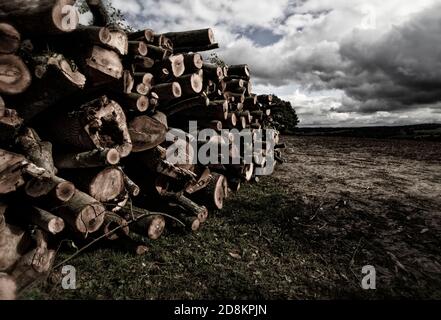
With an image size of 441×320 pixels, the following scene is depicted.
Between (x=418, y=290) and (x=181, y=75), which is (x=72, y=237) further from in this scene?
(x=418, y=290)

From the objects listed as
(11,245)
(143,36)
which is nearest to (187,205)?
(11,245)

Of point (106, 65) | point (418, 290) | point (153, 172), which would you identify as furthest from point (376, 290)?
point (106, 65)

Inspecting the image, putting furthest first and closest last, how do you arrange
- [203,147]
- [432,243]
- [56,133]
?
[203,147], [432,243], [56,133]

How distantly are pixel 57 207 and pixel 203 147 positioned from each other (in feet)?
8.67

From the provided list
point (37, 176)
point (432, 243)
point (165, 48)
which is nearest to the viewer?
point (37, 176)

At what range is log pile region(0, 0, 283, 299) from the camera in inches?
129

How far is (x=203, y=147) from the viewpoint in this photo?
18.6 feet

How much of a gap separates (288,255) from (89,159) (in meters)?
2.71

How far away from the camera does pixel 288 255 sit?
4.23 meters

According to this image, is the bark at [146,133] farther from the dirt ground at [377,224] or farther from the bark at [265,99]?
the bark at [265,99]

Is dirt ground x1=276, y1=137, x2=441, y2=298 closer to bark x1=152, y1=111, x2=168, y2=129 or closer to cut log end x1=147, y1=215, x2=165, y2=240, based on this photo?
cut log end x1=147, y1=215, x2=165, y2=240

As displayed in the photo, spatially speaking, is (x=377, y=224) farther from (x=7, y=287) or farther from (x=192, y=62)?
(x=7, y=287)

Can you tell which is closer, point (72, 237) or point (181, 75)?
point (72, 237)

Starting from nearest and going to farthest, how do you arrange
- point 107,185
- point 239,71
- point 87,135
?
point 87,135 → point 107,185 → point 239,71
